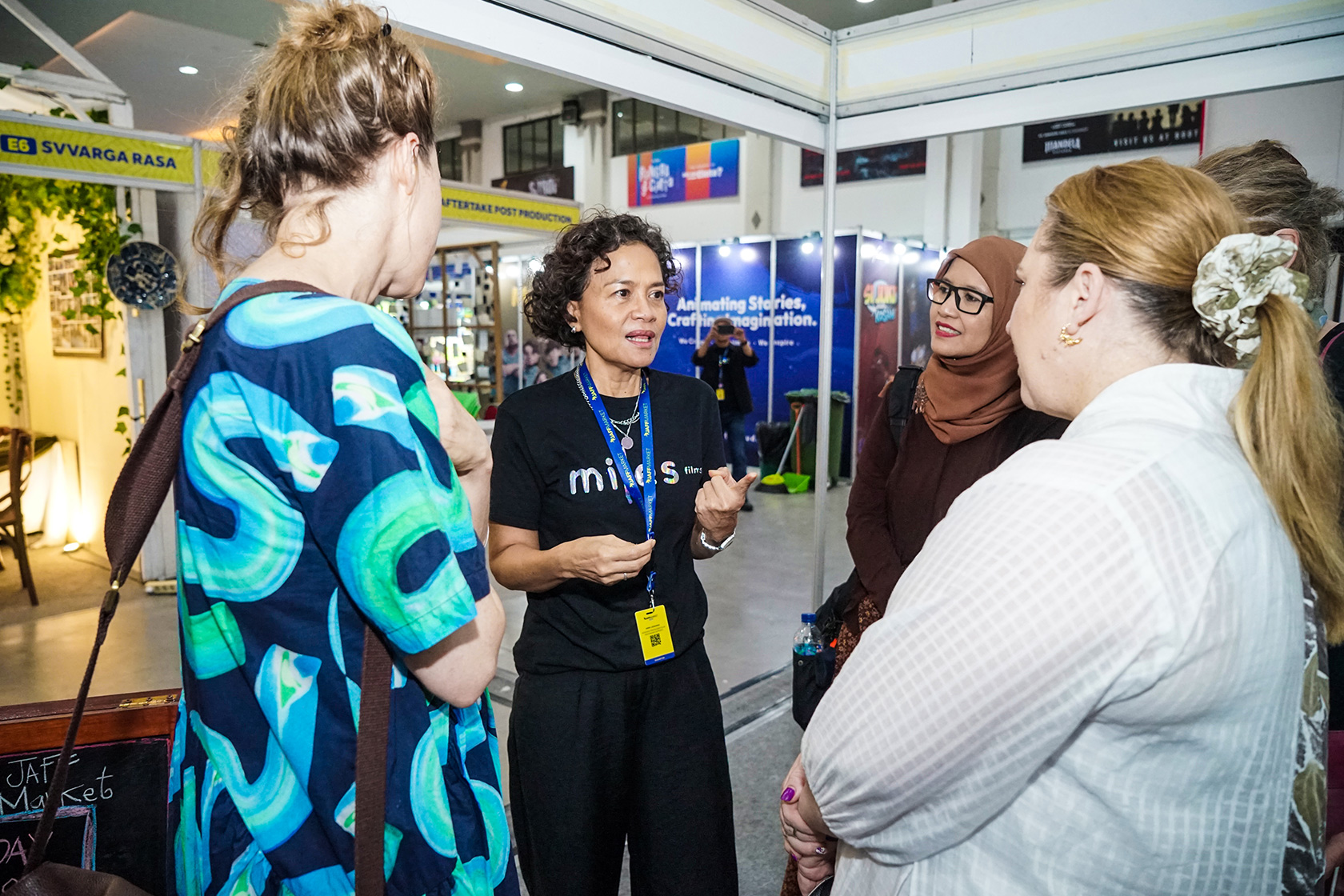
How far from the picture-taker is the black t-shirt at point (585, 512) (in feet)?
5.28

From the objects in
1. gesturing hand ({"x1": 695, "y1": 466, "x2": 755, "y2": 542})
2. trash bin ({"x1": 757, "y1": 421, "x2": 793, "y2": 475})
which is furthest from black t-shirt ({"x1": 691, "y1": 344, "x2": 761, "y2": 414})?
gesturing hand ({"x1": 695, "y1": 466, "x2": 755, "y2": 542})

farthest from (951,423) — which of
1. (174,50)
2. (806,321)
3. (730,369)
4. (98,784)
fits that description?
(174,50)

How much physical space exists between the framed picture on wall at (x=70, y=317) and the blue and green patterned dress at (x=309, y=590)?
5849 mm

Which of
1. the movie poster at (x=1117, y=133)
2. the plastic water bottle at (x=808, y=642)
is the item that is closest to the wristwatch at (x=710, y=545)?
the plastic water bottle at (x=808, y=642)

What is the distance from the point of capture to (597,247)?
6.03 ft

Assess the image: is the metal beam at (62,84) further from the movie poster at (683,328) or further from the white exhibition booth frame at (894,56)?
the movie poster at (683,328)

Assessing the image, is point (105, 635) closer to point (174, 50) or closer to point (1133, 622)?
point (1133, 622)

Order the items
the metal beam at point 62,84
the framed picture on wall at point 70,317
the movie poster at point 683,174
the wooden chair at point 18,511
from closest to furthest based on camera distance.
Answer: the metal beam at point 62,84 → the wooden chair at point 18,511 → the framed picture on wall at point 70,317 → the movie poster at point 683,174

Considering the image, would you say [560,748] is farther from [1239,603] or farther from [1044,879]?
[1239,603]

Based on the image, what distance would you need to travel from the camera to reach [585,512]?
1656 millimetres

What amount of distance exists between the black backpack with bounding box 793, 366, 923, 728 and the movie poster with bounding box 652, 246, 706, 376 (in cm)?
865

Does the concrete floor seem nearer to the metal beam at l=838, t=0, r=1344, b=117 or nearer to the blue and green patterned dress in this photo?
the blue and green patterned dress

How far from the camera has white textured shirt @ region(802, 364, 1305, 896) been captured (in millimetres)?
740

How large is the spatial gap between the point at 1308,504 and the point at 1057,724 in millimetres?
367
